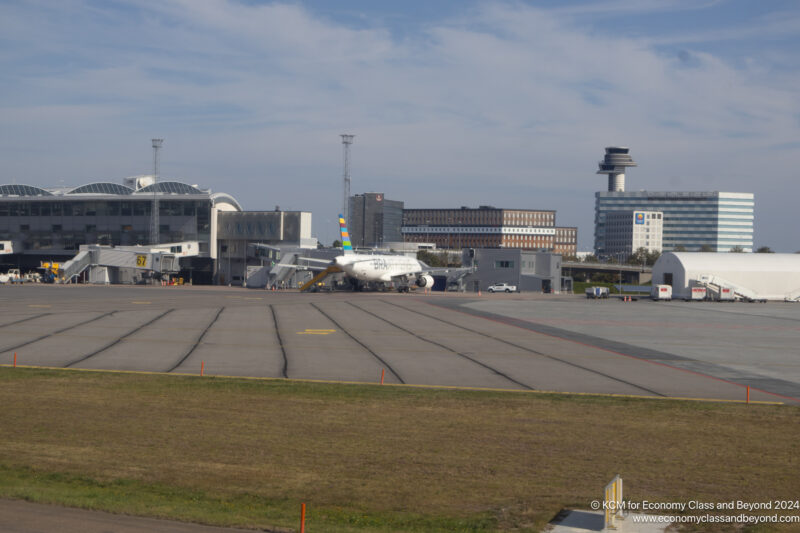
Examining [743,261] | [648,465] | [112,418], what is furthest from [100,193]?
[648,465]

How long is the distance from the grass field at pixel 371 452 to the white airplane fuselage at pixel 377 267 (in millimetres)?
70458

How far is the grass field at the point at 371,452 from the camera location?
13.8 metres

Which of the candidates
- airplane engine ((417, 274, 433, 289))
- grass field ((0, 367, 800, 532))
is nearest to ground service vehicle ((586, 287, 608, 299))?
airplane engine ((417, 274, 433, 289))

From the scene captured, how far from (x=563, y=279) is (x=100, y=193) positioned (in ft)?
296

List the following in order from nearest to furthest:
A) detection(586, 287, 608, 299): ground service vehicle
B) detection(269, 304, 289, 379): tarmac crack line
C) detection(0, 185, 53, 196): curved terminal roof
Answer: detection(269, 304, 289, 379): tarmac crack line
detection(586, 287, 608, 299): ground service vehicle
detection(0, 185, 53, 196): curved terminal roof

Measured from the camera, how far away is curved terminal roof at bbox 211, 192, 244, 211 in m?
138

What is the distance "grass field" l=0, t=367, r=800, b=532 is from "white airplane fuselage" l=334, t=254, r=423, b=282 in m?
70.5

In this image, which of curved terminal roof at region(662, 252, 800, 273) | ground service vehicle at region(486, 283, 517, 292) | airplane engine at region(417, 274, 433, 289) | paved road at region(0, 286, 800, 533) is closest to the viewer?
paved road at region(0, 286, 800, 533)

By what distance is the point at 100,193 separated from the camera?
143m

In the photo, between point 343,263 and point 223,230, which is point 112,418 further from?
point 223,230

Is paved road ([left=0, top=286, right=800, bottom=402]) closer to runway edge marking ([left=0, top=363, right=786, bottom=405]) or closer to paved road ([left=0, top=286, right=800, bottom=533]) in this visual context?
paved road ([left=0, top=286, right=800, bottom=533])

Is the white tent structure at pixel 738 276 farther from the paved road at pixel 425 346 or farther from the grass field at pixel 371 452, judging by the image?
Result: the grass field at pixel 371 452

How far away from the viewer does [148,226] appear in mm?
138625

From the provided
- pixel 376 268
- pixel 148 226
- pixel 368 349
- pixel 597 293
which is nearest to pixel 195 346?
pixel 368 349
